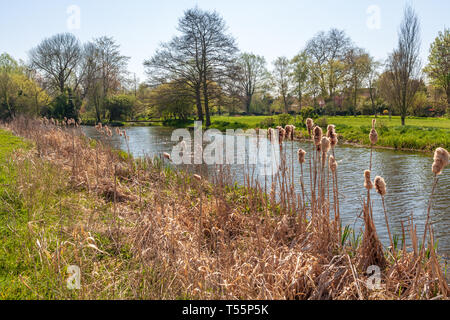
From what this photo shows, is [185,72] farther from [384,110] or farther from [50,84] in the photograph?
[384,110]

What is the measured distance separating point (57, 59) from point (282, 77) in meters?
25.3

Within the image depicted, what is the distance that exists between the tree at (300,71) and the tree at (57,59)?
78.3 ft

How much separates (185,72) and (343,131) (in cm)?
1547

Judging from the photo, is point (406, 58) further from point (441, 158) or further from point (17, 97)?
point (17, 97)

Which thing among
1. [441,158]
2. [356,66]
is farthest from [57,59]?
[441,158]

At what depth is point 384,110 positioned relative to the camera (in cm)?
3872

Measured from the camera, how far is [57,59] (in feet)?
111

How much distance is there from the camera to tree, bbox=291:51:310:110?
32.6 meters

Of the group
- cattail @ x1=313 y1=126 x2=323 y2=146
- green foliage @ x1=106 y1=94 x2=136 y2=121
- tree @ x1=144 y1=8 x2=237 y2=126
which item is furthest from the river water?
green foliage @ x1=106 y1=94 x2=136 y2=121

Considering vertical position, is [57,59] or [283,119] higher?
[57,59]

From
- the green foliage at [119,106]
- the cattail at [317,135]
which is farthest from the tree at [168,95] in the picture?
the cattail at [317,135]

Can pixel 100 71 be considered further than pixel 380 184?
Yes
